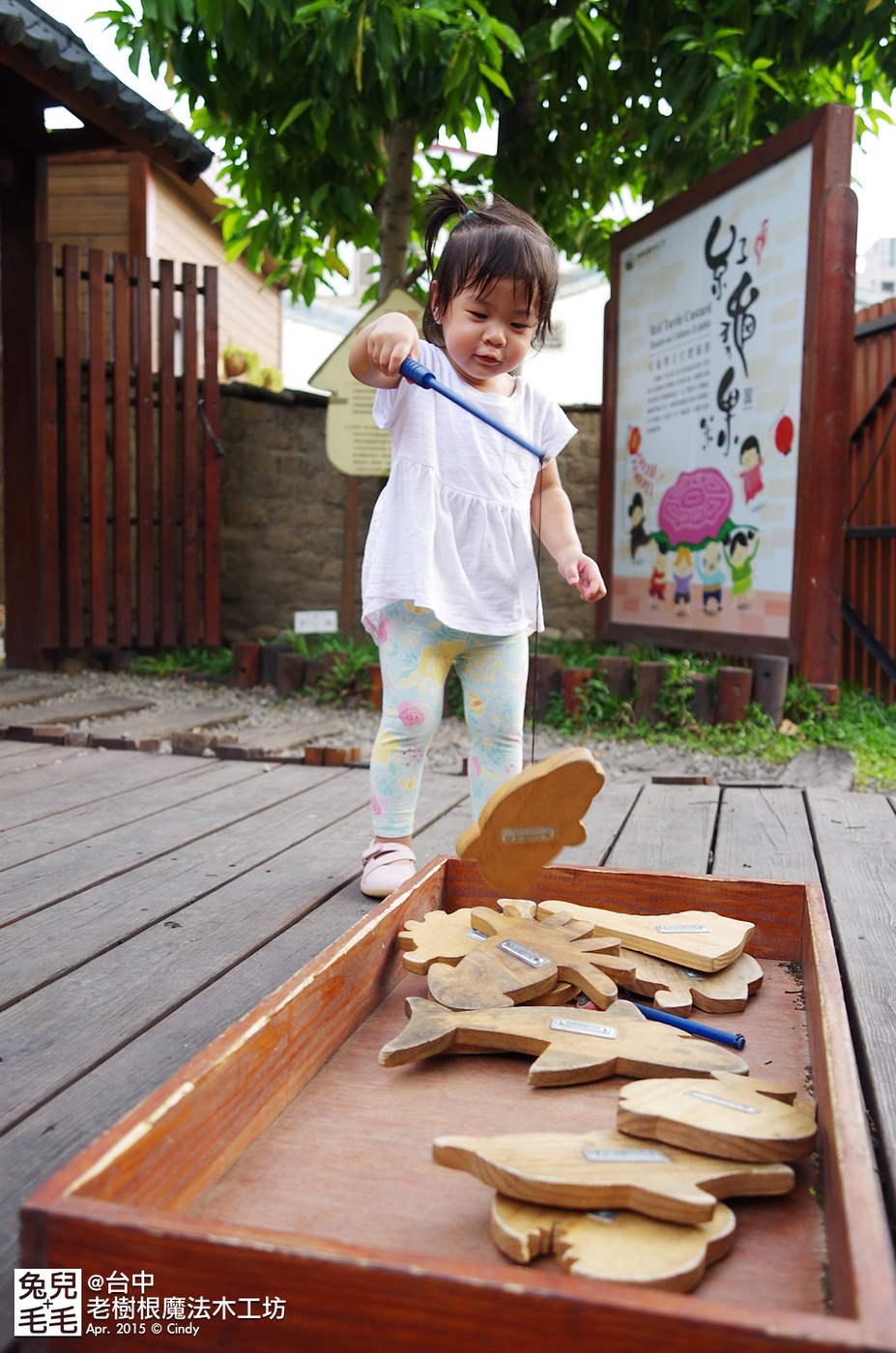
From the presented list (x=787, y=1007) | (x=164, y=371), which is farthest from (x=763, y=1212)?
A: (x=164, y=371)

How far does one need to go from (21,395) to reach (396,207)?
6.58ft

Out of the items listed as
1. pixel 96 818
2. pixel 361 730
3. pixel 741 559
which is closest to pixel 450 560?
pixel 96 818

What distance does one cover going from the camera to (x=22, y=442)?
482 cm

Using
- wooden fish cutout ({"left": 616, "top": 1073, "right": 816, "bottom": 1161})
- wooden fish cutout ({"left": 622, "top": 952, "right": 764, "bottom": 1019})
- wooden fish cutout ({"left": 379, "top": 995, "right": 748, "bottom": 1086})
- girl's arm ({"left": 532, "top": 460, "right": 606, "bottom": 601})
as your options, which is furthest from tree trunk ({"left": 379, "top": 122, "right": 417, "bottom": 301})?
wooden fish cutout ({"left": 616, "top": 1073, "right": 816, "bottom": 1161})

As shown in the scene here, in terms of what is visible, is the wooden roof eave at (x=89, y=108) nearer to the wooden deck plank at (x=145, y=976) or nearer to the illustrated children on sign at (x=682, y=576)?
the illustrated children on sign at (x=682, y=576)

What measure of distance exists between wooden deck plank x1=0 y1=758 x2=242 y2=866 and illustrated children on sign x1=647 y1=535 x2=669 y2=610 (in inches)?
102

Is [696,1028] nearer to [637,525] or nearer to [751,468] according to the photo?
[751,468]

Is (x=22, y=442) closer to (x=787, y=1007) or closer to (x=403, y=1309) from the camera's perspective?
(x=787, y=1007)

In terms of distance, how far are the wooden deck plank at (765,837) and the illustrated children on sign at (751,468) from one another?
1.69m

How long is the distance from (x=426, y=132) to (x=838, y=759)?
313 centimetres

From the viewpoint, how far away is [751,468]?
13.8 ft

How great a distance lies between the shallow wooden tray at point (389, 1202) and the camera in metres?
0.61

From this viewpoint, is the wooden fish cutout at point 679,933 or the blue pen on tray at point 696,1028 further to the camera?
the wooden fish cutout at point 679,933

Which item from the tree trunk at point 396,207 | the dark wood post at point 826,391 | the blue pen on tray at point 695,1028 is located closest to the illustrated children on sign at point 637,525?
the dark wood post at point 826,391
